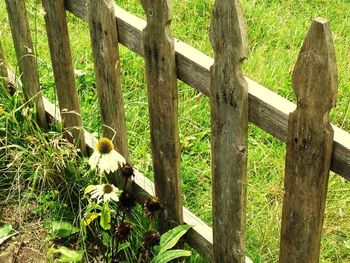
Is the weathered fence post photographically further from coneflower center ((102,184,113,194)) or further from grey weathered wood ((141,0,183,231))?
coneflower center ((102,184,113,194))

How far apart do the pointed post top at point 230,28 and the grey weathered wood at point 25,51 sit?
1.26m

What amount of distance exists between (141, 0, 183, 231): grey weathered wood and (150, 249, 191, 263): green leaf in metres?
0.15

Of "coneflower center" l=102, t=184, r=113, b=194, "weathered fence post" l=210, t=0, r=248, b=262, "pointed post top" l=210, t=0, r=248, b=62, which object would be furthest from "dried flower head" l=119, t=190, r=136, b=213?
"pointed post top" l=210, t=0, r=248, b=62

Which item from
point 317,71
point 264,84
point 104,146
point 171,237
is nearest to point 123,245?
point 171,237

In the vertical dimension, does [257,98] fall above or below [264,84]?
above

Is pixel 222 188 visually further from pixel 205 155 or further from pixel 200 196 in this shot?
pixel 205 155

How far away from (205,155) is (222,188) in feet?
3.20

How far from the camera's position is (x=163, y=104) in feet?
7.94

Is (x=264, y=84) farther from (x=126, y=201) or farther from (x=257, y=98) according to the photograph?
(x=257, y=98)

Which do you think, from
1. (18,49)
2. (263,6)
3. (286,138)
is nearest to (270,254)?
(286,138)

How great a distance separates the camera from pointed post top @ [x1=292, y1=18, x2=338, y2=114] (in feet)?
5.57

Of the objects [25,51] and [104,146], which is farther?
[25,51]

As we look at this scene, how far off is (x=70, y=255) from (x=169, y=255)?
41cm

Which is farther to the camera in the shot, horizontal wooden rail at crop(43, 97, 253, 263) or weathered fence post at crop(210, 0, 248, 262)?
horizontal wooden rail at crop(43, 97, 253, 263)
